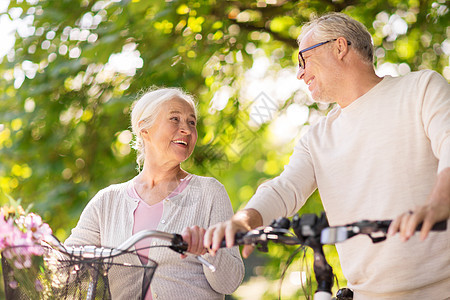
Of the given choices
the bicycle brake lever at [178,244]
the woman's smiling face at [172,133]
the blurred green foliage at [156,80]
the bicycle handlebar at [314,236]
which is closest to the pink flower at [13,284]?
the bicycle brake lever at [178,244]

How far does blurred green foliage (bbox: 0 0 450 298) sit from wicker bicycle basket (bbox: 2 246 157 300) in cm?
229

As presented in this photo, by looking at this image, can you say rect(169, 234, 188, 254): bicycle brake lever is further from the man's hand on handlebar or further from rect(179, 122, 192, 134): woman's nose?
rect(179, 122, 192, 134): woman's nose

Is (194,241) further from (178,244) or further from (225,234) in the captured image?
(225,234)

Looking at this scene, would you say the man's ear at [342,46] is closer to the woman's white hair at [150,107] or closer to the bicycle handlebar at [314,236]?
the woman's white hair at [150,107]

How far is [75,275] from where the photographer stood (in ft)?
5.53

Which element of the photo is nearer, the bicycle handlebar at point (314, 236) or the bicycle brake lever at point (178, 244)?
the bicycle handlebar at point (314, 236)

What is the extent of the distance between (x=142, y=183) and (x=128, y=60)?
176 centimetres

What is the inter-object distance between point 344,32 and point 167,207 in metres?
1.03

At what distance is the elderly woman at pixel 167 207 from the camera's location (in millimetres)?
2268

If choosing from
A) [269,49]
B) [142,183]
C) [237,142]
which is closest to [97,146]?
[237,142]

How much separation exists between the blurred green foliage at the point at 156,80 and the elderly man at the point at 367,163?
5.90 ft

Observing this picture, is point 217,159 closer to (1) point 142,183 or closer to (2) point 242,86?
(2) point 242,86

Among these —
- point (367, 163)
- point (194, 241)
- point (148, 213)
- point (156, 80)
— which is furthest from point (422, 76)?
point (156, 80)

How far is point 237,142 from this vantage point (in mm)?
4398
